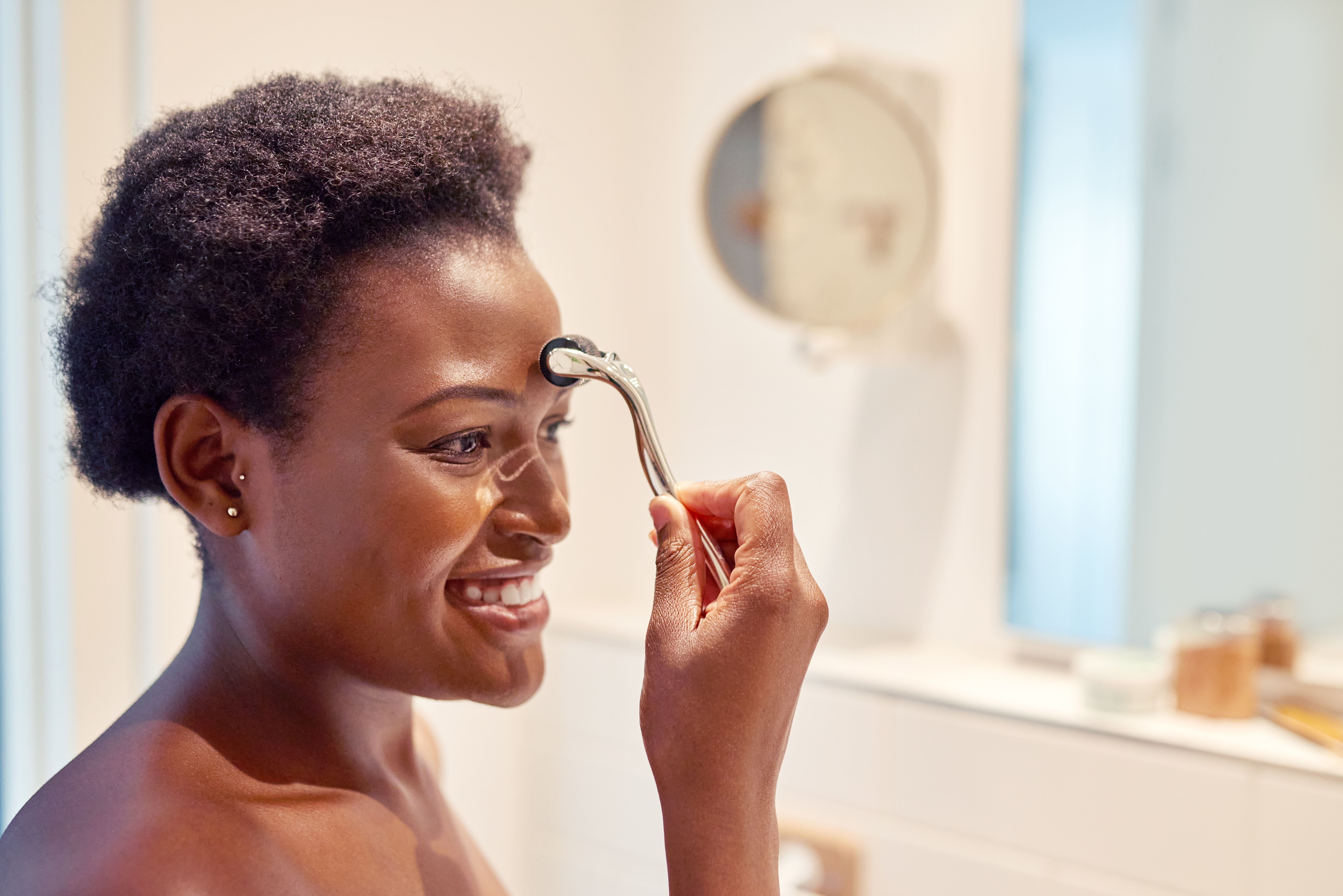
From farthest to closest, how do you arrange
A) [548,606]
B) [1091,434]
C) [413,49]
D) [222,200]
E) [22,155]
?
[413,49] → [1091,434] → [22,155] → [548,606] → [222,200]

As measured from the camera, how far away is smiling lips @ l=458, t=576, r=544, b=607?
0.64 meters

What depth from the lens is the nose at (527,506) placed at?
2.09 ft

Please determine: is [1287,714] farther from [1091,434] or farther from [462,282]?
[462,282]

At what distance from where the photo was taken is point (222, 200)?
0.59m

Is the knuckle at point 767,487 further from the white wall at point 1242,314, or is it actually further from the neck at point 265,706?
the white wall at point 1242,314

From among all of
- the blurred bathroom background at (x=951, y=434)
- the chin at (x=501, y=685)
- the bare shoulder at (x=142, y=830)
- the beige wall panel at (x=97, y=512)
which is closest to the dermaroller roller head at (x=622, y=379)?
the chin at (x=501, y=685)

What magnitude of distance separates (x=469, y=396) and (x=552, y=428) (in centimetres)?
9

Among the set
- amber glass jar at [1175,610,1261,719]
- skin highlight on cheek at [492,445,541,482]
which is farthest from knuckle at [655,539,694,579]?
amber glass jar at [1175,610,1261,719]

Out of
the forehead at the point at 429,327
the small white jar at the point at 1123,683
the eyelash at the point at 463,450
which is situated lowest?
the small white jar at the point at 1123,683

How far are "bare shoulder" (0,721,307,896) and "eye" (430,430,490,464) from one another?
19 centimetres

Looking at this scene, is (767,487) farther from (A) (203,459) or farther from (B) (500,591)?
(A) (203,459)

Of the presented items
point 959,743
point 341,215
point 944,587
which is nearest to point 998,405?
point 944,587

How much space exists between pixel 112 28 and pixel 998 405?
3.35 ft

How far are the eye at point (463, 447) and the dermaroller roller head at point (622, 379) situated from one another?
0.05 meters
